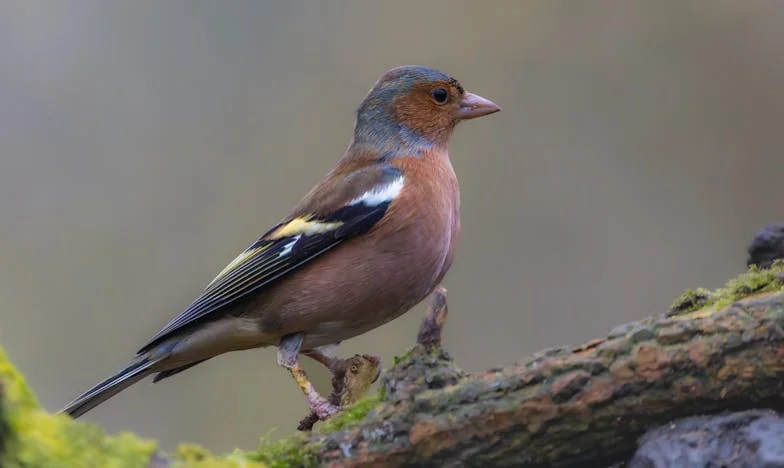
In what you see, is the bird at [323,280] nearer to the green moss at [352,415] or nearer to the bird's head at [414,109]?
the bird's head at [414,109]

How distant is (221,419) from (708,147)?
4.49 m

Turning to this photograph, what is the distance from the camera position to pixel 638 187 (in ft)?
25.3

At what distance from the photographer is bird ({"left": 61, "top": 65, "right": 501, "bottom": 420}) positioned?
416cm

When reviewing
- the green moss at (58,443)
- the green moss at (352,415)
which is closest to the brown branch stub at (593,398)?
the green moss at (352,415)

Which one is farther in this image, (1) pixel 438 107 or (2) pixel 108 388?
(1) pixel 438 107

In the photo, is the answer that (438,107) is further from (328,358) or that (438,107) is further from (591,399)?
(591,399)

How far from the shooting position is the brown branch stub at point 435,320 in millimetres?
2852

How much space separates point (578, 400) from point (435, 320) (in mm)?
515

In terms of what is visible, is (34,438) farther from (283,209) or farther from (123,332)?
(283,209)

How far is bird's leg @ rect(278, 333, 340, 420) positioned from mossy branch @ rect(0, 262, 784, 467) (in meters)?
1.04

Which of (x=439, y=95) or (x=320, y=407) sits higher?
(x=439, y=95)

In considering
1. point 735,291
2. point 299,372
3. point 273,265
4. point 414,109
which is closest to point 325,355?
point 299,372

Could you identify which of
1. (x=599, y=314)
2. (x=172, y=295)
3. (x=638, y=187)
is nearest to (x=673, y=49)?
(x=638, y=187)

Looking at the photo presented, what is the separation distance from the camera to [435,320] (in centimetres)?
290
